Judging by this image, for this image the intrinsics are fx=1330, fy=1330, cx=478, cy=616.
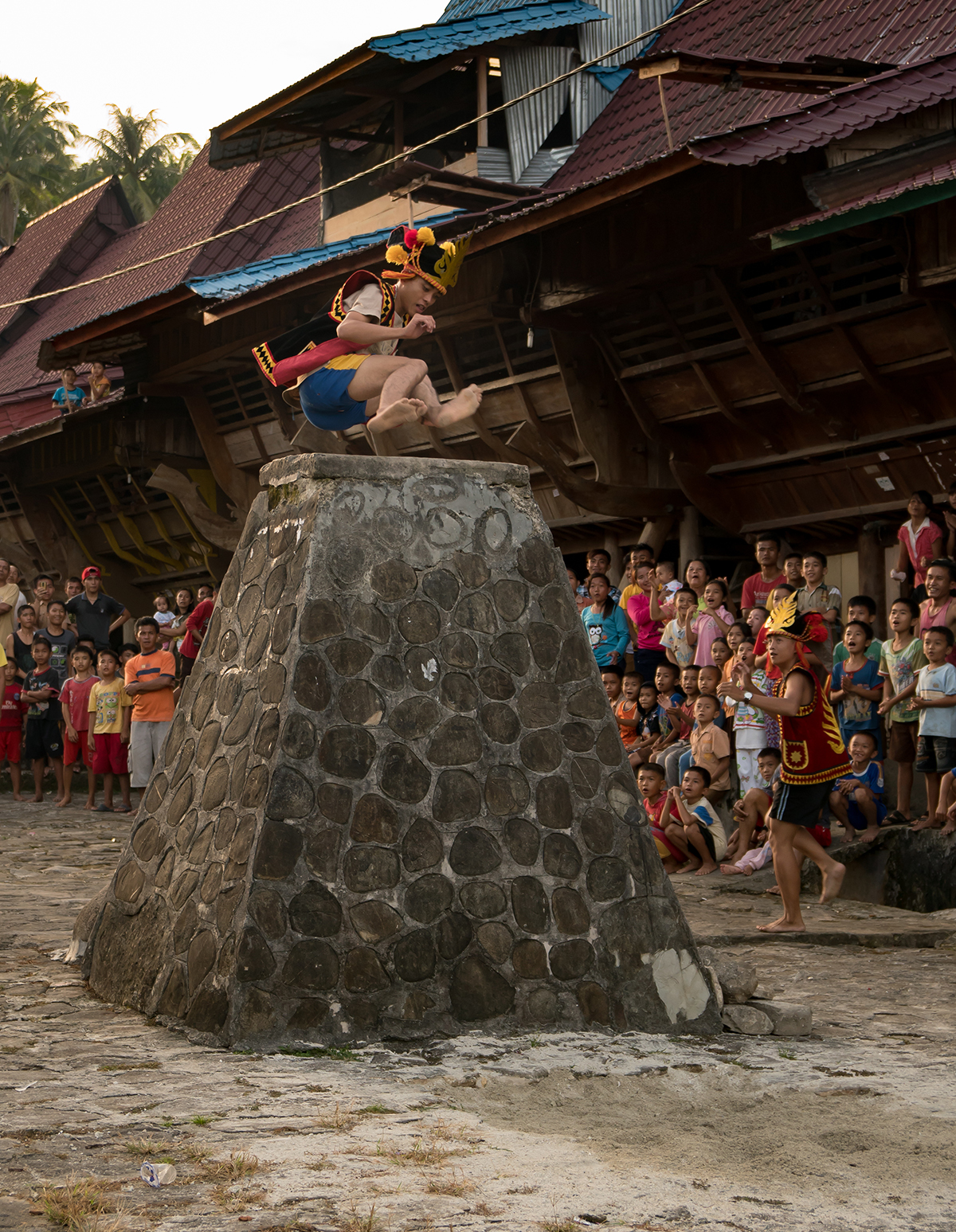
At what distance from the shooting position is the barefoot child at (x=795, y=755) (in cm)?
756

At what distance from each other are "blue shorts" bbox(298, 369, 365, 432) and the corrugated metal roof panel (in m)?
4.17

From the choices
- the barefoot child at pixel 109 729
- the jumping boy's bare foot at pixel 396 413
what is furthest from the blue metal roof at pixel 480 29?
the jumping boy's bare foot at pixel 396 413

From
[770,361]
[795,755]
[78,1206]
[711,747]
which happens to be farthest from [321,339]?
[770,361]

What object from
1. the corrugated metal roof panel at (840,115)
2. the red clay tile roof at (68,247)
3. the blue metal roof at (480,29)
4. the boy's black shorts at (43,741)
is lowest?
the boy's black shorts at (43,741)

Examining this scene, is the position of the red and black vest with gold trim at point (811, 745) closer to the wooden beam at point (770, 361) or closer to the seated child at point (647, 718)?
the seated child at point (647, 718)

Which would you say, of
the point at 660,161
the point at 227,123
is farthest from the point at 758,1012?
the point at 227,123

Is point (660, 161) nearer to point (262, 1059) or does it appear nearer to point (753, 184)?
point (753, 184)

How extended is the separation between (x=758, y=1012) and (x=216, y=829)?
2384 mm

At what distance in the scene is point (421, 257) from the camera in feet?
19.9

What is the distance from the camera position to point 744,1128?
4297 millimetres

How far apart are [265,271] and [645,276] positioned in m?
4.45

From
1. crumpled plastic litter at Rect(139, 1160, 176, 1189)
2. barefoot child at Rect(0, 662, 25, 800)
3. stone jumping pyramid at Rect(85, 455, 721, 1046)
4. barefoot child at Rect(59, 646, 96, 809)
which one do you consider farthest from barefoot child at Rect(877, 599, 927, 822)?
barefoot child at Rect(0, 662, 25, 800)

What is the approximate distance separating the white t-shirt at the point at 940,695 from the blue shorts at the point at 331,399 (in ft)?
15.5

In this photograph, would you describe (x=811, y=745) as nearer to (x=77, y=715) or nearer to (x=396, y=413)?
(x=396, y=413)
